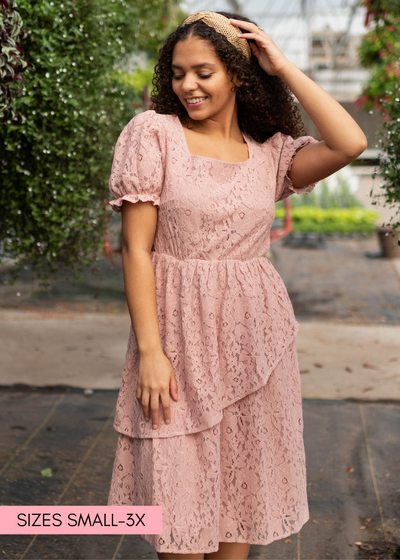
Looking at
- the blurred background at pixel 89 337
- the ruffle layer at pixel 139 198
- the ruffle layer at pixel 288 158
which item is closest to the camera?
the ruffle layer at pixel 139 198

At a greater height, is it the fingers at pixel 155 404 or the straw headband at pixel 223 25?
the straw headband at pixel 223 25

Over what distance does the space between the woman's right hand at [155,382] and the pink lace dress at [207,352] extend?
4cm

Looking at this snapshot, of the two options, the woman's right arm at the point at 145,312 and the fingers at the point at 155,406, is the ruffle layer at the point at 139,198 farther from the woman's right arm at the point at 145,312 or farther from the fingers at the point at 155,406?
the fingers at the point at 155,406

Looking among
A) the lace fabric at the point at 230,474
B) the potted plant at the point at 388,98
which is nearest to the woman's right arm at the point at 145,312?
the lace fabric at the point at 230,474

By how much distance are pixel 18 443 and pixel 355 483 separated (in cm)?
169

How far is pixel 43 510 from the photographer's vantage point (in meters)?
2.28

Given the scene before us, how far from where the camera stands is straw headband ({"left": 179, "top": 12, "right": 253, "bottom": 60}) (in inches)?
69.6

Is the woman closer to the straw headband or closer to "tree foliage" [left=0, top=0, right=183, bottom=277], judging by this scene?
the straw headband

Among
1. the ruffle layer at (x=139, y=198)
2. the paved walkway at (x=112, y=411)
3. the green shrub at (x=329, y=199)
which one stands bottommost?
A: the paved walkway at (x=112, y=411)

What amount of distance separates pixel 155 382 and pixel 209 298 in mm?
256

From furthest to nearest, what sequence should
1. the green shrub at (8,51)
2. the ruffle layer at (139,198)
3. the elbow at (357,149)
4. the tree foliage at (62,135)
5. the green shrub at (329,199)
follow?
the green shrub at (329,199) < the tree foliage at (62,135) < the green shrub at (8,51) < the elbow at (357,149) < the ruffle layer at (139,198)

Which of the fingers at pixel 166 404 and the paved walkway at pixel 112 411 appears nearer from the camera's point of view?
the fingers at pixel 166 404

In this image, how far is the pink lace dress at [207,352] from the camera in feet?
5.65

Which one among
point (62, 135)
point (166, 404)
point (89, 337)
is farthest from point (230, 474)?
point (89, 337)
